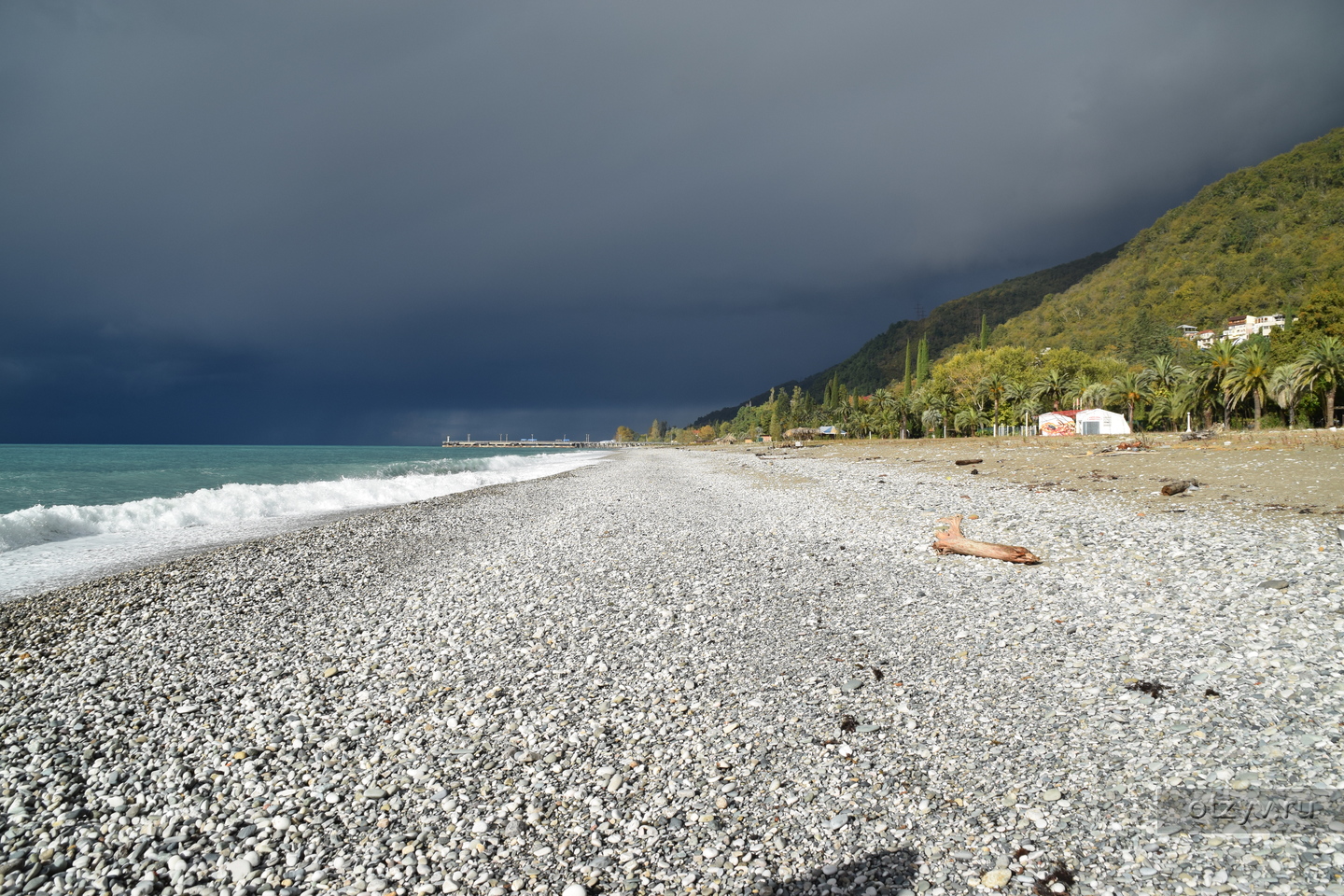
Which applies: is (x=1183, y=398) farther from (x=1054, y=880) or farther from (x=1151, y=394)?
(x=1054, y=880)

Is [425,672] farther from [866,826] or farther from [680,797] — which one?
[866,826]

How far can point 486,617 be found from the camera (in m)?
8.84

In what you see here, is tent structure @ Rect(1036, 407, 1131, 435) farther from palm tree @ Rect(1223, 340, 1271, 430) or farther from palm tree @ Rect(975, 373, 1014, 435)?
palm tree @ Rect(1223, 340, 1271, 430)

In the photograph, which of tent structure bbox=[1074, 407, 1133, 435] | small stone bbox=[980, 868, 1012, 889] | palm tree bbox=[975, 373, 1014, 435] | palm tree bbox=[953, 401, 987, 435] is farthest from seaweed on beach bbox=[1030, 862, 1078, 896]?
palm tree bbox=[975, 373, 1014, 435]

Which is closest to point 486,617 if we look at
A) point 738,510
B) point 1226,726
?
point 1226,726

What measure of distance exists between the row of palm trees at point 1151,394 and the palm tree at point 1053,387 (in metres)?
0.14

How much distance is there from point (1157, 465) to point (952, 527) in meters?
18.9

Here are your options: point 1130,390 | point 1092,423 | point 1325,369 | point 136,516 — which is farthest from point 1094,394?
point 136,516

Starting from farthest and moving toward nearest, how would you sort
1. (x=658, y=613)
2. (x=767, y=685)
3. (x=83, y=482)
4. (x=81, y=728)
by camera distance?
(x=83, y=482) → (x=658, y=613) → (x=767, y=685) → (x=81, y=728)

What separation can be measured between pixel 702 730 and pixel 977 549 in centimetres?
797

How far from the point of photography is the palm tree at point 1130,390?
7544 cm

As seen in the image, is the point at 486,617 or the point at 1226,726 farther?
the point at 486,617

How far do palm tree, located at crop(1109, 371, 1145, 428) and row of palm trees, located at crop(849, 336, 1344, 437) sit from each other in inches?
4.9

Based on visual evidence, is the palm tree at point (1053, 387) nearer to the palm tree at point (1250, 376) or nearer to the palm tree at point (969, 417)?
the palm tree at point (969, 417)
